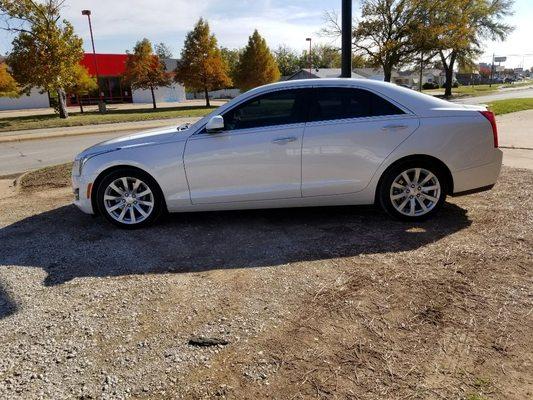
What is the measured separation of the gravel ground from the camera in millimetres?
2570

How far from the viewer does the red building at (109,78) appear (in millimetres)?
48594

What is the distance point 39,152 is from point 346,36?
418 inches

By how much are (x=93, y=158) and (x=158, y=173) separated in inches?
32.1

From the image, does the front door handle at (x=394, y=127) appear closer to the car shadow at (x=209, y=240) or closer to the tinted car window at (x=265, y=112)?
the tinted car window at (x=265, y=112)

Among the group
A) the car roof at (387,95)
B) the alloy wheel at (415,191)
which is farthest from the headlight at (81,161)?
the alloy wheel at (415,191)

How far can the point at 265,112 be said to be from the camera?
515 cm

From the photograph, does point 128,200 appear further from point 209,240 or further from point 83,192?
point 209,240

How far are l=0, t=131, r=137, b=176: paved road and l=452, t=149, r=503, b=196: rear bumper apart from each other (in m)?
9.59

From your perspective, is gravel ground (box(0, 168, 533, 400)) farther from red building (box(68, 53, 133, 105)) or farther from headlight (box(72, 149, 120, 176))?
red building (box(68, 53, 133, 105))

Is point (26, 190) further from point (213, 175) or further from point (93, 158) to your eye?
point (213, 175)

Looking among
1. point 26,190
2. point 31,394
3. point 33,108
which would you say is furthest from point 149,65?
point 31,394

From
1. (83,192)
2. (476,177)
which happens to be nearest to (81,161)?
(83,192)

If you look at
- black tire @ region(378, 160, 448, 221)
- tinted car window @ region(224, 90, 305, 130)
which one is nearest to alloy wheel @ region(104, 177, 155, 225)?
tinted car window @ region(224, 90, 305, 130)

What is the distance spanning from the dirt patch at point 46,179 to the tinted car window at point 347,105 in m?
5.21
